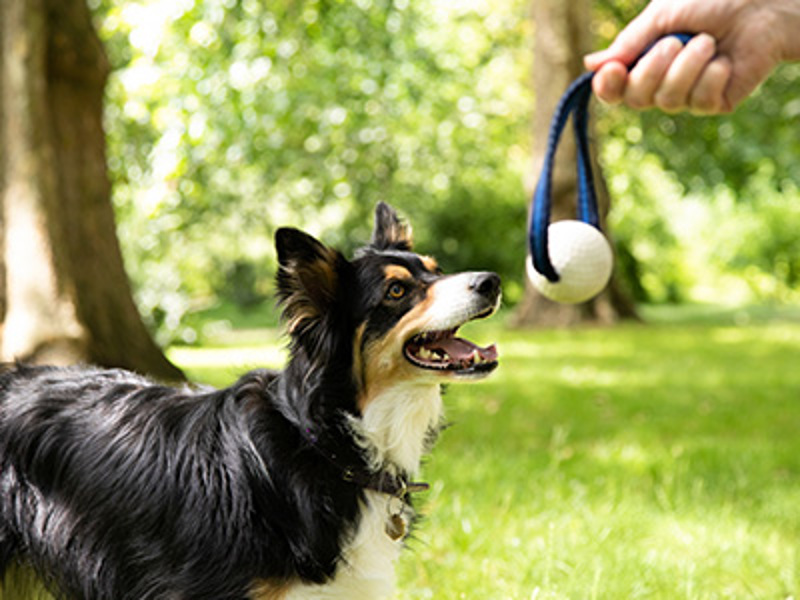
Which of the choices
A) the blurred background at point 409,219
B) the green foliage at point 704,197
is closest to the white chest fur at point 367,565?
the blurred background at point 409,219

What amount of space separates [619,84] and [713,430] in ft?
13.5

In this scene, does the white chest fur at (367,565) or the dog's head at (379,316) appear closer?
the white chest fur at (367,565)

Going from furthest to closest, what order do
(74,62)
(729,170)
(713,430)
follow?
(729,170) → (713,430) → (74,62)

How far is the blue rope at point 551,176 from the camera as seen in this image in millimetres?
2781

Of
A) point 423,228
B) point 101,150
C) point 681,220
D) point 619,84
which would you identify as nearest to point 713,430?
point 619,84

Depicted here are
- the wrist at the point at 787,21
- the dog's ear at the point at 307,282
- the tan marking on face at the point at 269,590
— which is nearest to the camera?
the tan marking on face at the point at 269,590

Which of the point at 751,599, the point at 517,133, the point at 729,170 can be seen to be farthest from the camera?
the point at 517,133

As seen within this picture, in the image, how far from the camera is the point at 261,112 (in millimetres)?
9875

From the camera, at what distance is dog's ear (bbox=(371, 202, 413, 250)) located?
311 centimetres

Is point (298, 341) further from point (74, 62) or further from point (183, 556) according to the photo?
point (74, 62)

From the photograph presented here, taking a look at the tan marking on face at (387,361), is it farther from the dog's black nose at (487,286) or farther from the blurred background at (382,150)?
the blurred background at (382,150)

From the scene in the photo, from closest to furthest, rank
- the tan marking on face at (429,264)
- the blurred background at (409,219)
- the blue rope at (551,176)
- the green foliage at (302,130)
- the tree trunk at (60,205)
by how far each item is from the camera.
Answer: the blue rope at (551,176) < the tan marking on face at (429,264) < the blurred background at (409,219) < the tree trunk at (60,205) < the green foliage at (302,130)

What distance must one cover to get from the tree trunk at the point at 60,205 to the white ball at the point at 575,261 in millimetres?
3394

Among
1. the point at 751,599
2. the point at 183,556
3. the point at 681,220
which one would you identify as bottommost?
the point at 681,220
